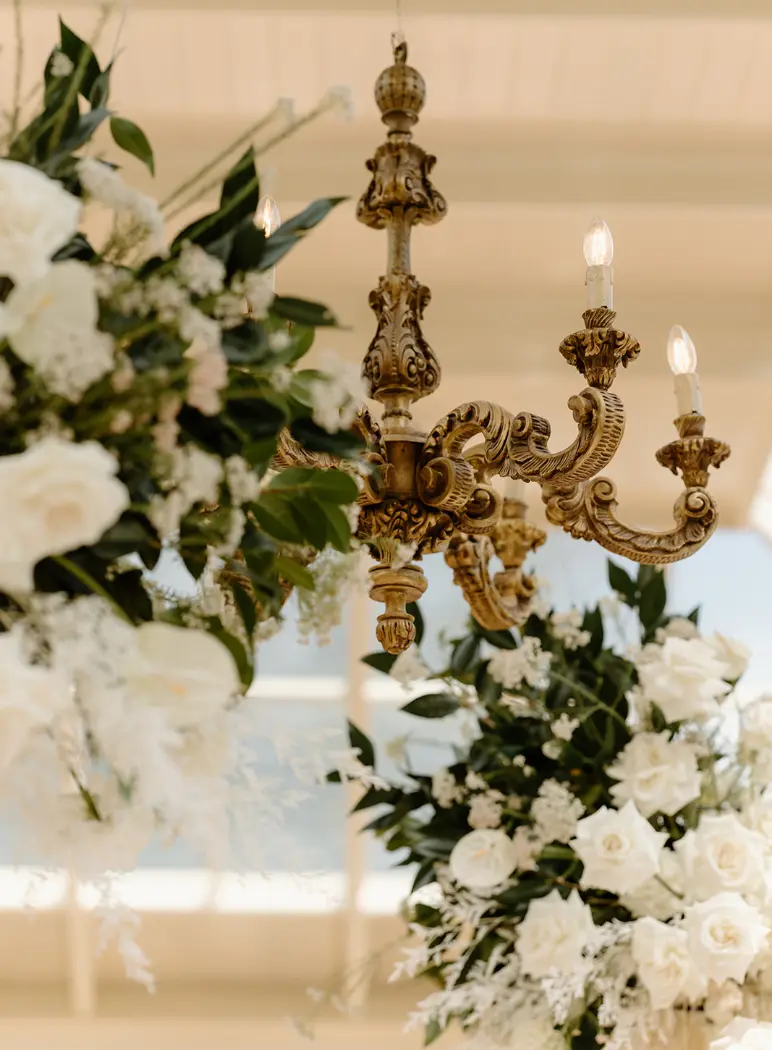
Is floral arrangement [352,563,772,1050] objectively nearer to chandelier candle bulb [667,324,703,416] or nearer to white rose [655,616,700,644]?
white rose [655,616,700,644]

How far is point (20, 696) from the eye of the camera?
0.57 metres

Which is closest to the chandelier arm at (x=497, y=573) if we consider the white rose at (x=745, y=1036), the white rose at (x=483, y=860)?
the white rose at (x=483, y=860)

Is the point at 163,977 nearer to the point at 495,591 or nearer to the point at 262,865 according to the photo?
the point at 495,591

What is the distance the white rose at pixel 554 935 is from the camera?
68.8 inches

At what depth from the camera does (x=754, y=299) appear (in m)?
3.18

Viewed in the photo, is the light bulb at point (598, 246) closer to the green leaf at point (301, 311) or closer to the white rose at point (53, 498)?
the green leaf at point (301, 311)

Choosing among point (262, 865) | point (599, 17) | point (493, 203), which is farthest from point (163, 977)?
point (262, 865)

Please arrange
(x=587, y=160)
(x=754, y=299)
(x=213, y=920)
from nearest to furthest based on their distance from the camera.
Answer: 1. (x=587, y=160)
2. (x=754, y=299)
3. (x=213, y=920)

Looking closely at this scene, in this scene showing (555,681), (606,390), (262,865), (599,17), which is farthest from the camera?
(599,17)

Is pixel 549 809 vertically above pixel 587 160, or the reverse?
pixel 587 160

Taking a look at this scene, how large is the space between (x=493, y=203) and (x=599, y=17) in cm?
53

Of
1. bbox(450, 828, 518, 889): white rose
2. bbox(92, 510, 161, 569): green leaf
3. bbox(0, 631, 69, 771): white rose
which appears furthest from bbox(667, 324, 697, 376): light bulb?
bbox(0, 631, 69, 771): white rose

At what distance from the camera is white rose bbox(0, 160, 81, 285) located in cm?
63

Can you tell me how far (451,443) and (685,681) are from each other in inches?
28.0
